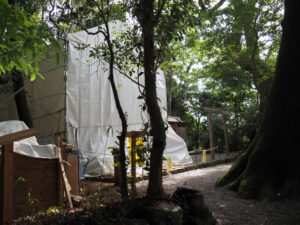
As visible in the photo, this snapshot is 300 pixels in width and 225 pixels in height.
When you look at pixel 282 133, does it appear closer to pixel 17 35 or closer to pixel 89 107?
pixel 17 35

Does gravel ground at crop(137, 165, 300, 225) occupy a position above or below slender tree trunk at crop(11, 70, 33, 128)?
below

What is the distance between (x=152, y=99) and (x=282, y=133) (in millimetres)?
3756

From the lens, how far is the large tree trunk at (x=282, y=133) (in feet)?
22.2

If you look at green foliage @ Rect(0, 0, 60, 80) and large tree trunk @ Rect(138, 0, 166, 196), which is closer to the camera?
green foliage @ Rect(0, 0, 60, 80)

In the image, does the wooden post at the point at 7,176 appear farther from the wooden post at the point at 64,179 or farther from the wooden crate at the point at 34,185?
the wooden post at the point at 64,179

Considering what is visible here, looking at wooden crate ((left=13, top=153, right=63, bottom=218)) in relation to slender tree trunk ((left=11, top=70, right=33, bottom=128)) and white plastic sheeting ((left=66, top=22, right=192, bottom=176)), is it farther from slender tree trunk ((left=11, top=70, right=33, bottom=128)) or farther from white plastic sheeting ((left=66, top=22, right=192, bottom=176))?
slender tree trunk ((left=11, top=70, right=33, bottom=128))

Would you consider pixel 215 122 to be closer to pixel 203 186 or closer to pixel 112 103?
pixel 112 103

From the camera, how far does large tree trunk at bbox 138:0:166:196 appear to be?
4703 mm

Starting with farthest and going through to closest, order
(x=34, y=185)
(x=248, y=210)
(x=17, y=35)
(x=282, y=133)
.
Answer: (x=282, y=133) < (x=34, y=185) < (x=248, y=210) < (x=17, y=35)

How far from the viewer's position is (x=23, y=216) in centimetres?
580

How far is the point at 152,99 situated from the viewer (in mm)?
4715

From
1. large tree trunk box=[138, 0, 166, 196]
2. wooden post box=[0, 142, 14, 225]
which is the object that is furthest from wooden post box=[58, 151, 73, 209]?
large tree trunk box=[138, 0, 166, 196]

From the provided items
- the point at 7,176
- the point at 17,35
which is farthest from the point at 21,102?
the point at 17,35

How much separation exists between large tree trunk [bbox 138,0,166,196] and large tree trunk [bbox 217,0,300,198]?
2895mm
